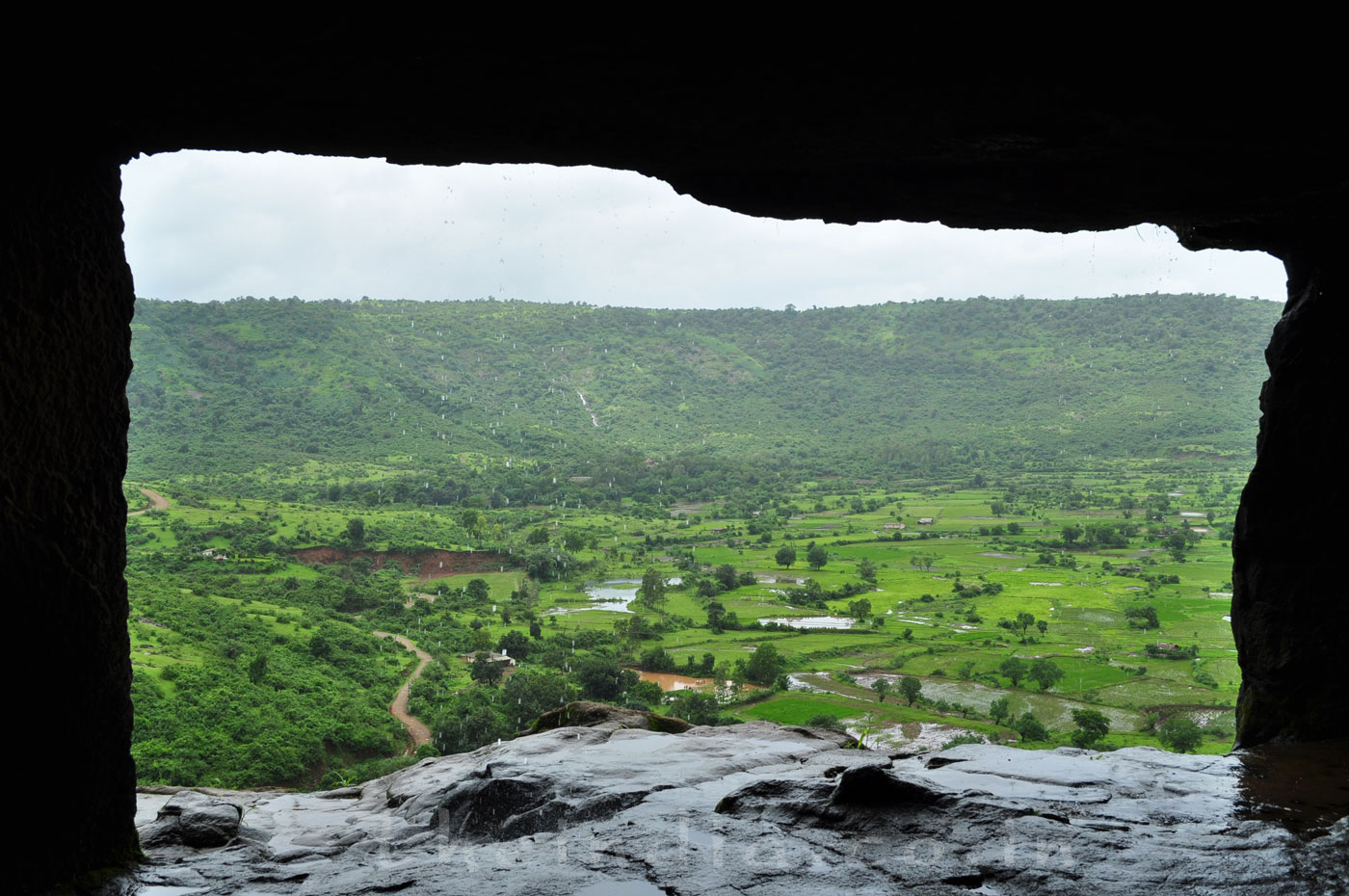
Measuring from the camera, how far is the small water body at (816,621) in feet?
165

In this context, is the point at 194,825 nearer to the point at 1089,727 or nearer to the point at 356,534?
the point at 1089,727

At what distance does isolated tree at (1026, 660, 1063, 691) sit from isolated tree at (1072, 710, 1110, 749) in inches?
191

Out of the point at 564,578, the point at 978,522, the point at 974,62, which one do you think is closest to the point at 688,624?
the point at 564,578

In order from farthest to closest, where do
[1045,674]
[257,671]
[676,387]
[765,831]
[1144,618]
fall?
1. [676,387]
2. [1144,618]
3. [1045,674]
4. [257,671]
5. [765,831]

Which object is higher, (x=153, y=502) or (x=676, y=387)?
(x=676, y=387)

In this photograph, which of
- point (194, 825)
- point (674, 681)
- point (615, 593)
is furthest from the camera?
point (615, 593)

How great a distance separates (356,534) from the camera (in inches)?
2485

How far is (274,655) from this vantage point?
37125mm

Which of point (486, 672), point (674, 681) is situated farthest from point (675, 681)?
point (486, 672)

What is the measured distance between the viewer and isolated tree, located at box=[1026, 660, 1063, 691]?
3695cm

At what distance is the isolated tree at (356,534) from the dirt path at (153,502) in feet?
40.3

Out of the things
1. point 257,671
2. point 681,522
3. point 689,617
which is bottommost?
point 689,617

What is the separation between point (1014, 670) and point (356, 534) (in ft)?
148

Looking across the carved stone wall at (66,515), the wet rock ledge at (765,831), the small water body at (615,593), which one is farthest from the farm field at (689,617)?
the carved stone wall at (66,515)
